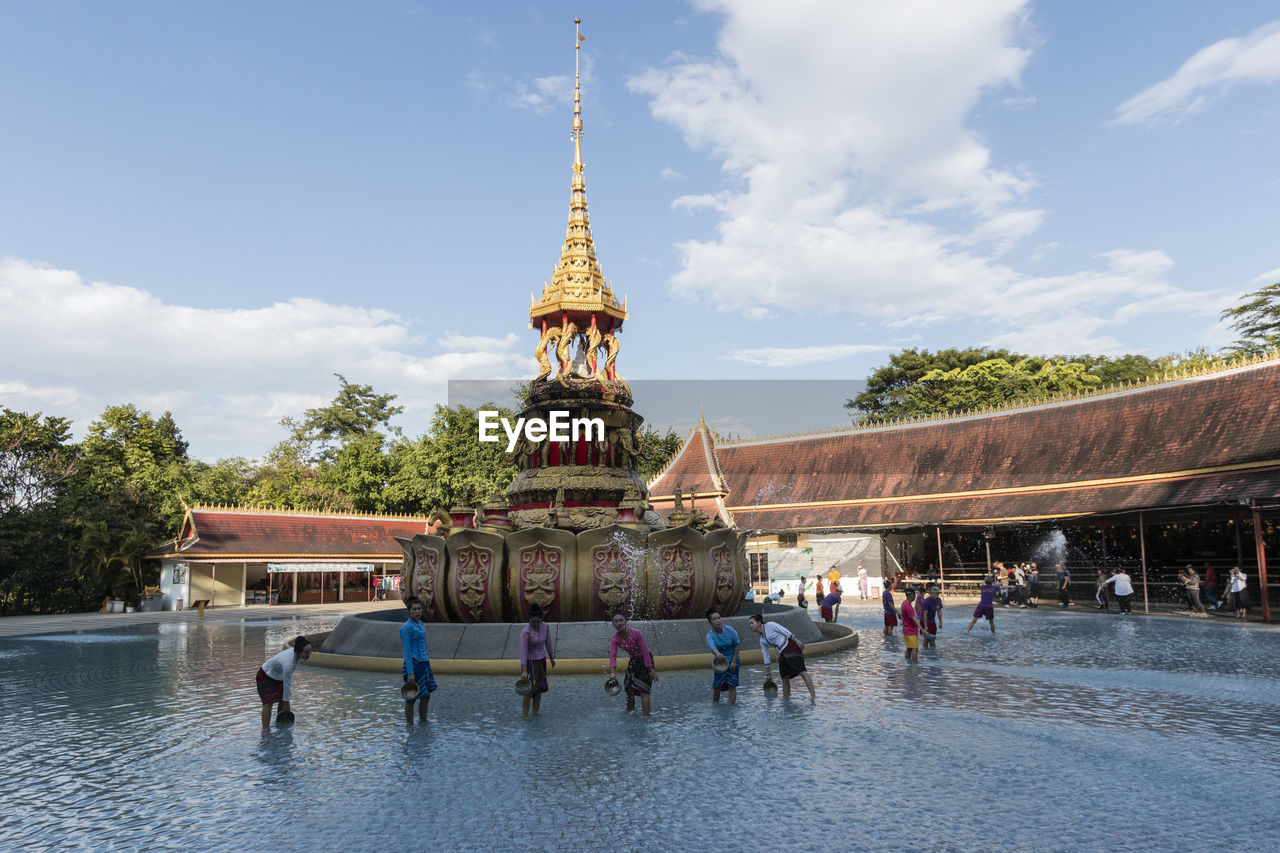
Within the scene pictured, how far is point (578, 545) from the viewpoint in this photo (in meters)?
12.9

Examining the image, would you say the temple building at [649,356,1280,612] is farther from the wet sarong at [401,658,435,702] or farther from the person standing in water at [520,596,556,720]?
the wet sarong at [401,658,435,702]

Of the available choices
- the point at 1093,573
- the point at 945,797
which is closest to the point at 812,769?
the point at 945,797

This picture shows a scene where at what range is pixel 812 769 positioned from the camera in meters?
6.77

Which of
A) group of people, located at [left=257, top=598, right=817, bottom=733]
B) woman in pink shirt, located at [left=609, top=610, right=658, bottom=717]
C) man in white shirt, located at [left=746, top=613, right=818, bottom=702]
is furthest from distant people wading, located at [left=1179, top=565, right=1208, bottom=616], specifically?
woman in pink shirt, located at [left=609, top=610, right=658, bottom=717]

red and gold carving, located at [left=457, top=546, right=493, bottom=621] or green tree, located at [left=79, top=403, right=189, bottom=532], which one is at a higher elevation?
green tree, located at [left=79, top=403, right=189, bottom=532]

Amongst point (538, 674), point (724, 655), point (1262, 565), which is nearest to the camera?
point (538, 674)

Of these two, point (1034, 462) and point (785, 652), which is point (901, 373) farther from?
point (785, 652)

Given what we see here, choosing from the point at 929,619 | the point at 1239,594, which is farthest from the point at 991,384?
the point at 929,619

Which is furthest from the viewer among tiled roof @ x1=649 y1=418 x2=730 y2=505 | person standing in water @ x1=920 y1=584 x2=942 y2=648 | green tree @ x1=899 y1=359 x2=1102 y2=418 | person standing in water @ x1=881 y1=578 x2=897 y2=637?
green tree @ x1=899 y1=359 x2=1102 y2=418

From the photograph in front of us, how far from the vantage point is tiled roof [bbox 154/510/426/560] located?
35875 mm

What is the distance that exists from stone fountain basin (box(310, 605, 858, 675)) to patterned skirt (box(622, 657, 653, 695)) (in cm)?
261

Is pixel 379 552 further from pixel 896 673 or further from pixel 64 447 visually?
pixel 896 673

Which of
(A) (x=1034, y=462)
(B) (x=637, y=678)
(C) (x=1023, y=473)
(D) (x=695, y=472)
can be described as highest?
(D) (x=695, y=472)

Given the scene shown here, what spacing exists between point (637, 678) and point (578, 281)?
13725 mm
